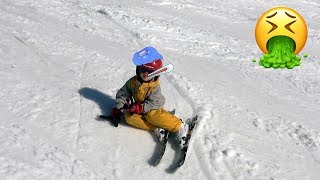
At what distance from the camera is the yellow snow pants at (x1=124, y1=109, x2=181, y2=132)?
5.95m

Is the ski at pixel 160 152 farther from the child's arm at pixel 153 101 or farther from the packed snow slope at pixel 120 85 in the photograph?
the child's arm at pixel 153 101

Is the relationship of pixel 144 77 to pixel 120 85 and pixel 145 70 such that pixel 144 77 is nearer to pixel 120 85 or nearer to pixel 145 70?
pixel 145 70

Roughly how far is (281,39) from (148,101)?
5455mm

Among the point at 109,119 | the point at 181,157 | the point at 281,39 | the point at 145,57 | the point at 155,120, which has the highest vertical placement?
the point at 145,57

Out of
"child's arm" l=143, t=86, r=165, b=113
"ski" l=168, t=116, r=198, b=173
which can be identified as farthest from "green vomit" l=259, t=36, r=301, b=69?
"child's arm" l=143, t=86, r=165, b=113

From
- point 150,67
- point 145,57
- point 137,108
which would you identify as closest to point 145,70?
point 150,67

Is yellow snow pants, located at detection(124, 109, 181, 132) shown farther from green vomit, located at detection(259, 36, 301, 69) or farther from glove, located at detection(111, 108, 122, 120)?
green vomit, located at detection(259, 36, 301, 69)

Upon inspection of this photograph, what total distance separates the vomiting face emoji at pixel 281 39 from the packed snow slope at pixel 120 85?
0.31 meters

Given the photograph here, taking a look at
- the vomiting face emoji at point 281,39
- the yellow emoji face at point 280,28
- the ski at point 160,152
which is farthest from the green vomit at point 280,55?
the ski at point 160,152

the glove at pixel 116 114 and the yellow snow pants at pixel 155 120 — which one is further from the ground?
the yellow snow pants at pixel 155 120

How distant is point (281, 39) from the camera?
33.5ft

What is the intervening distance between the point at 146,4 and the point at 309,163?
10566 mm

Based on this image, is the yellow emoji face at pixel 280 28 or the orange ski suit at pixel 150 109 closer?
the orange ski suit at pixel 150 109

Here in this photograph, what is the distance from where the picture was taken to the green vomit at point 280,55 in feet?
33.4
